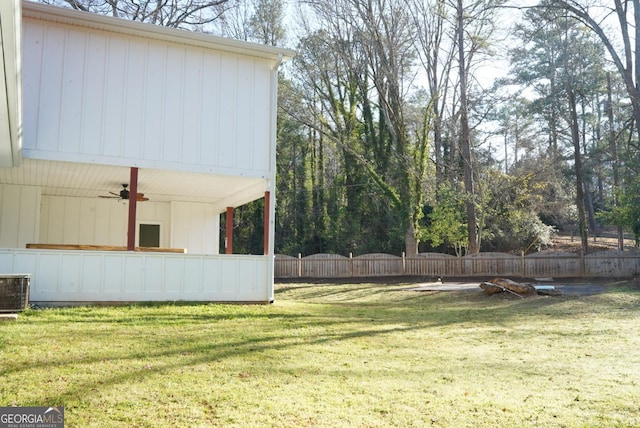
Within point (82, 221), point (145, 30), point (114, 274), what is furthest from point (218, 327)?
point (82, 221)

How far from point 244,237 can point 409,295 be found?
1694 centimetres

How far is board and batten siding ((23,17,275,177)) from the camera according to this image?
957cm

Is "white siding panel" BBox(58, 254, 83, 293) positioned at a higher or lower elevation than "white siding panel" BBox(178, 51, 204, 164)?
lower

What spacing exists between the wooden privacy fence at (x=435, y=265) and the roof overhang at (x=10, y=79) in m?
15.5

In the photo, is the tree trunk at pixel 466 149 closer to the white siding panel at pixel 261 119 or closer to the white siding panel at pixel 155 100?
the white siding panel at pixel 261 119

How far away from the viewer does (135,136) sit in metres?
10.2

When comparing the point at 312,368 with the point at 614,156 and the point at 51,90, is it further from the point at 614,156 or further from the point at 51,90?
the point at 614,156

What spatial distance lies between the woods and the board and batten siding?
10.2 meters

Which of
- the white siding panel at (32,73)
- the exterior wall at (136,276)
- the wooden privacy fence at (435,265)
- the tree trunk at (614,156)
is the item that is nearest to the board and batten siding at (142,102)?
the white siding panel at (32,73)

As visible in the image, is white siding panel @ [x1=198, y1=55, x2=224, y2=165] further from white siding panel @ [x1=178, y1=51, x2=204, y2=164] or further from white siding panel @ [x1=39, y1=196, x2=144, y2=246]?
white siding panel @ [x1=39, y1=196, x2=144, y2=246]

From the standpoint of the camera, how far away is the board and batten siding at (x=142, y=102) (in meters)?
9.57

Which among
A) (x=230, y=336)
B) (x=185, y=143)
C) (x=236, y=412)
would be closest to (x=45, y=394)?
(x=236, y=412)

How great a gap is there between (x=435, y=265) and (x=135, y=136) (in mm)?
16497

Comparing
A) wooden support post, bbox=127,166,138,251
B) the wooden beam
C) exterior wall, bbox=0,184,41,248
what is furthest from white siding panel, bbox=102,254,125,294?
the wooden beam
